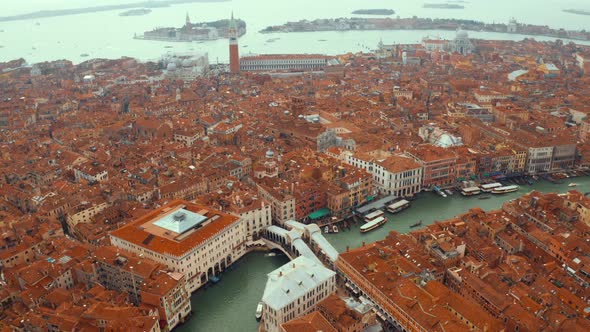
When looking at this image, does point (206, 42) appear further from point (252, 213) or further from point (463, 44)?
point (252, 213)

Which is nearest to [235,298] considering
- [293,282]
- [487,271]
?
[293,282]

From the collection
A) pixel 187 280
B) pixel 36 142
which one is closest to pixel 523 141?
pixel 187 280

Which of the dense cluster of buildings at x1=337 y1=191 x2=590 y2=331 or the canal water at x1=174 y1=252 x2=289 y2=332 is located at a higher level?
the dense cluster of buildings at x1=337 y1=191 x2=590 y2=331

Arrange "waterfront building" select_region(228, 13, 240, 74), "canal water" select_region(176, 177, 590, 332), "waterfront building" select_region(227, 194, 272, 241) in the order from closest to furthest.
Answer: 1. "canal water" select_region(176, 177, 590, 332)
2. "waterfront building" select_region(227, 194, 272, 241)
3. "waterfront building" select_region(228, 13, 240, 74)

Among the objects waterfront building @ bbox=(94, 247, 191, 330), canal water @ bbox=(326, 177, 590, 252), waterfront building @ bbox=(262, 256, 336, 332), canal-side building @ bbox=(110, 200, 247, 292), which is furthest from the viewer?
canal water @ bbox=(326, 177, 590, 252)

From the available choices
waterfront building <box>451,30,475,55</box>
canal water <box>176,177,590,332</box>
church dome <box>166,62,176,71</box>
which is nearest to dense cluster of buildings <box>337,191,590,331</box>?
canal water <box>176,177,590,332</box>

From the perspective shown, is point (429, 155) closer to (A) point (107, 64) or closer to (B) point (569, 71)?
(B) point (569, 71)

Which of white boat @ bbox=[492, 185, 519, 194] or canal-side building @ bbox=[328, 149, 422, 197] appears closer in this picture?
canal-side building @ bbox=[328, 149, 422, 197]

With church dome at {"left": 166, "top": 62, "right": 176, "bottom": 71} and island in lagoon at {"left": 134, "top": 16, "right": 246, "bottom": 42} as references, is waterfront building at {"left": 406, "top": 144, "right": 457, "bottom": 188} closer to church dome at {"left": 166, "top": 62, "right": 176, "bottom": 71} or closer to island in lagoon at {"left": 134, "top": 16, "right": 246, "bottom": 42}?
church dome at {"left": 166, "top": 62, "right": 176, "bottom": 71}
